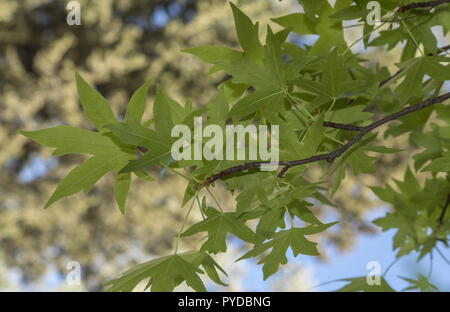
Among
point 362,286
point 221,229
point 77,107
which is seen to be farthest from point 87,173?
point 77,107

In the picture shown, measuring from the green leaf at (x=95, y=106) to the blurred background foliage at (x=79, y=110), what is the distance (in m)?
3.74

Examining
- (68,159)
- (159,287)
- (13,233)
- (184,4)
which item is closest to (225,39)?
(184,4)

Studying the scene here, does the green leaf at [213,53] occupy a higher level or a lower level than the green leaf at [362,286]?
higher

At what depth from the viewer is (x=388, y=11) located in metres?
0.51

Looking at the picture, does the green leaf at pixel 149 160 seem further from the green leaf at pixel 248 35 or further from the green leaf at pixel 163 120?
the green leaf at pixel 248 35

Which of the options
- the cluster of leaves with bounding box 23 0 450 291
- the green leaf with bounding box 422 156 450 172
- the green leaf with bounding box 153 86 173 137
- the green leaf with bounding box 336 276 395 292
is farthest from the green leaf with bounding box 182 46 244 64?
the green leaf with bounding box 336 276 395 292

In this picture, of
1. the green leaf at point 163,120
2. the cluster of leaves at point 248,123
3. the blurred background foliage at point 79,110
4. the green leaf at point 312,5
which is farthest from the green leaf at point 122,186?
the blurred background foliage at point 79,110

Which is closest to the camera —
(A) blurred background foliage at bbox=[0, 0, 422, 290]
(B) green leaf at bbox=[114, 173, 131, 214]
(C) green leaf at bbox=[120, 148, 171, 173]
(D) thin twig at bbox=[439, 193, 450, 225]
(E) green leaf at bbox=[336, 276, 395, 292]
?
(C) green leaf at bbox=[120, 148, 171, 173]

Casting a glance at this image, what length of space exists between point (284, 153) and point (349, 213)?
5280 mm

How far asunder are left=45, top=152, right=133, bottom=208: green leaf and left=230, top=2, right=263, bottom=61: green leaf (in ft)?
0.49

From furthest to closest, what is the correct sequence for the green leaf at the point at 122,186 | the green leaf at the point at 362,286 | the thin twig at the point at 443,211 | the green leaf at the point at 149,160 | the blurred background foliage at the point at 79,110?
the blurred background foliage at the point at 79,110
the thin twig at the point at 443,211
the green leaf at the point at 362,286
the green leaf at the point at 122,186
the green leaf at the point at 149,160

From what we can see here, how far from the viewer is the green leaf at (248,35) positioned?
0.43 metres

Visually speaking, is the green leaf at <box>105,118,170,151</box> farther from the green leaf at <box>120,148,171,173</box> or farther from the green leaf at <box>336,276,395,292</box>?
the green leaf at <box>336,276,395,292</box>

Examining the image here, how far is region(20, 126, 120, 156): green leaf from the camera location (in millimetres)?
439
